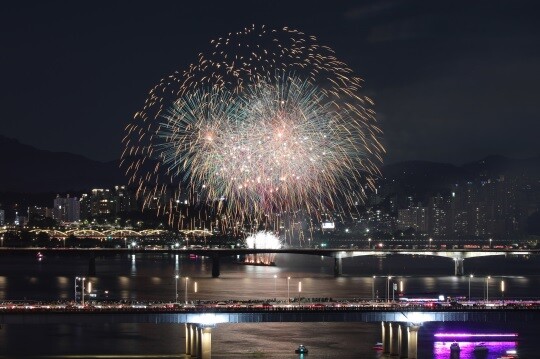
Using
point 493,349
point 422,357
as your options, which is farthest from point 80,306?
point 493,349

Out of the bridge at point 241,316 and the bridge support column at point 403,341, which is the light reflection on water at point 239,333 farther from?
the bridge support column at point 403,341

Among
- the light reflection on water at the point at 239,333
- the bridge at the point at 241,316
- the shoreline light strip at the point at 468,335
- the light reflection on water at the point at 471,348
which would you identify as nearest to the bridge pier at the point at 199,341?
the bridge at the point at 241,316

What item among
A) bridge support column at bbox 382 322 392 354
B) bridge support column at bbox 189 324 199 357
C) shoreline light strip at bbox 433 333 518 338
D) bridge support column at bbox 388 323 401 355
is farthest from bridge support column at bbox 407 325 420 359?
shoreline light strip at bbox 433 333 518 338

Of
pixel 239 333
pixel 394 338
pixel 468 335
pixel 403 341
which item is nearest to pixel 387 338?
→ pixel 394 338

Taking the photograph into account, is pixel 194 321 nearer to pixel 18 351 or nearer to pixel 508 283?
pixel 18 351

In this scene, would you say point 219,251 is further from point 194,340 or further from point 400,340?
point 400,340

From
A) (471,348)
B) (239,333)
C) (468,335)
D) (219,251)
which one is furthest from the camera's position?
(219,251)

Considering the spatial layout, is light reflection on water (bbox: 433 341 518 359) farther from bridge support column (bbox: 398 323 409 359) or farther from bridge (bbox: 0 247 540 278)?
bridge (bbox: 0 247 540 278)
